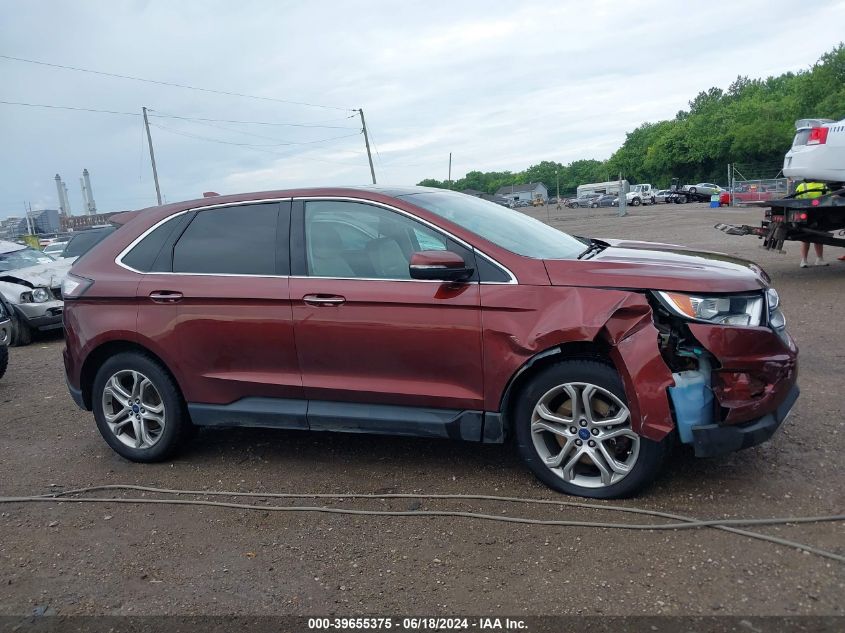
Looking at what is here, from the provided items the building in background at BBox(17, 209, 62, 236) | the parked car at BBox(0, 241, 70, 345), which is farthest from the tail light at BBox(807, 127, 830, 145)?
the building in background at BBox(17, 209, 62, 236)

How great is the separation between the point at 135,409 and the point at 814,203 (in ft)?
30.2

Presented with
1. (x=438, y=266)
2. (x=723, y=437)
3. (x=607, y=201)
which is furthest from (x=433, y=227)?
(x=607, y=201)

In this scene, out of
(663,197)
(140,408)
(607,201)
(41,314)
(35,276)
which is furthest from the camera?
(607,201)

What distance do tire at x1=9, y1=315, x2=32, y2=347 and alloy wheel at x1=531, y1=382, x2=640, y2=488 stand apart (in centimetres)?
942

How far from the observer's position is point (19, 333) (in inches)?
426

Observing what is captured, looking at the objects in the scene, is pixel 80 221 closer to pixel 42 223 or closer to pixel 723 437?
pixel 42 223

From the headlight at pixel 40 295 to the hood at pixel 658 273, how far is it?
933 centimetres

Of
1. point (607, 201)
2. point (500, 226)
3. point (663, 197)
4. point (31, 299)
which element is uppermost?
point (500, 226)

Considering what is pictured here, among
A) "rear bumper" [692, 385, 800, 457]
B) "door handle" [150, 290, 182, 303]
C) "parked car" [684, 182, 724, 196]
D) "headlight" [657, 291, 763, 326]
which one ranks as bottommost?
"parked car" [684, 182, 724, 196]

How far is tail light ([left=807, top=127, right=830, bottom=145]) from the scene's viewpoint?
10508 millimetres

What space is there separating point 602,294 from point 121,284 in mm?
3087

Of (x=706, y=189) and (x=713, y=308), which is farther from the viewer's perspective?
(x=706, y=189)

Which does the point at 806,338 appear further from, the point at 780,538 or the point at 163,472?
the point at 163,472

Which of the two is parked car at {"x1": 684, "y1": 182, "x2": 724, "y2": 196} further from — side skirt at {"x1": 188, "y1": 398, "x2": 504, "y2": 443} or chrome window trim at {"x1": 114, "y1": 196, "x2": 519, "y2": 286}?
side skirt at {"x1": 188, "y1": 398, "x2": 504, "y2": 443}
